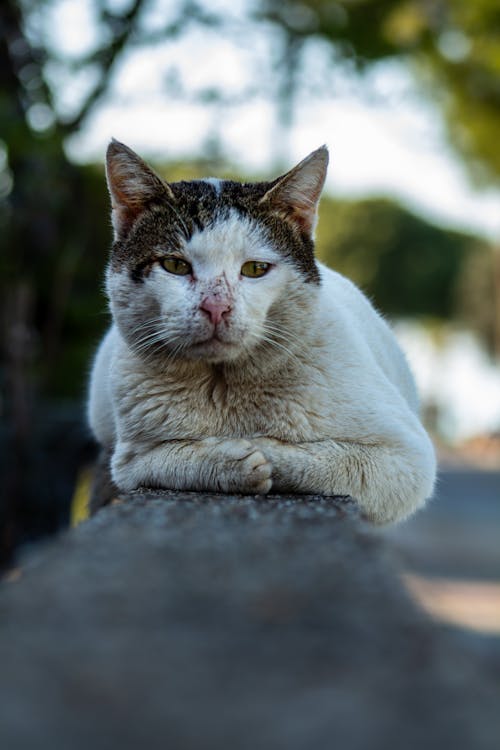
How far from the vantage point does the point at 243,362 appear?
105 inches

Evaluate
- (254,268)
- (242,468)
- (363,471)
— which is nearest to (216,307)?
(254,268)

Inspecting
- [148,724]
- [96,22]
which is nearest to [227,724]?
[148,724]

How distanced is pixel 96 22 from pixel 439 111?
8.54 meters

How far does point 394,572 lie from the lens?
157 centimetres

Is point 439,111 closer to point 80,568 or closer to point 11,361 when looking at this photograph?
point 11,361

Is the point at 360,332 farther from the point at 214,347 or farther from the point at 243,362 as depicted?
the point at 214,347

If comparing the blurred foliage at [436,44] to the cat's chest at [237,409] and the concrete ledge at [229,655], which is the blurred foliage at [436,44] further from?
the concrete ledge at [229,655]

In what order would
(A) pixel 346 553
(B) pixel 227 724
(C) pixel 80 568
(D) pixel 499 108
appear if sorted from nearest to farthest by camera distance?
(B) pixel 227 724
(C) pixel 80 568
(A) pixel 346 553
(D) pixel 499 108

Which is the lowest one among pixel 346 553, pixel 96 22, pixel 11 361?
pixel 11 361

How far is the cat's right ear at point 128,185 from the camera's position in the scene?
283cm

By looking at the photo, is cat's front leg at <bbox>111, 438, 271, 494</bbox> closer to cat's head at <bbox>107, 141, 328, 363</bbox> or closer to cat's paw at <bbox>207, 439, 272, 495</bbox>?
cat's paw at <bbox>207, 439, 272, 495</bbox>

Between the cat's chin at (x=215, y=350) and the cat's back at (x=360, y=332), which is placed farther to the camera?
the cat's back at (x=360, y=332)

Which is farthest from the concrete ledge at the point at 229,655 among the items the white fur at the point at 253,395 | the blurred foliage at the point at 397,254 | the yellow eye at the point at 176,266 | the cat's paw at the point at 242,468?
the blurred foliage at the point at 397,254

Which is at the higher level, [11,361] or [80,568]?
[80,568]
